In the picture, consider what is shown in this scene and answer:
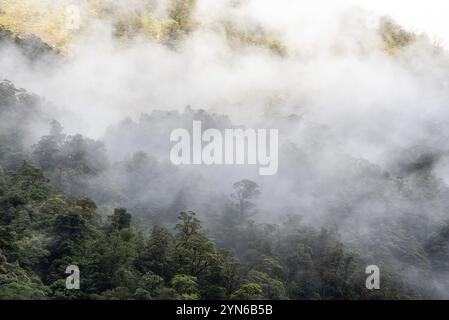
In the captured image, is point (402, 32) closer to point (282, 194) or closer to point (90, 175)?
point (282, 194)

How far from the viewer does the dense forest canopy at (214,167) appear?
38250 mm

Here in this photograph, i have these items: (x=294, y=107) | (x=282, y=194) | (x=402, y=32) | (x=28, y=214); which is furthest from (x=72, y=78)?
(x=402, y=32)

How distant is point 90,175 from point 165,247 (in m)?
22.1

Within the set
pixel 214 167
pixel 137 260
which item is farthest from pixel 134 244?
pixel 214 167

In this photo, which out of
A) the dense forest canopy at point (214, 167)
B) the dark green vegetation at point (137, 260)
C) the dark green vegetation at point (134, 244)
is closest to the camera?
the dark green vegetation at point (137, 260)

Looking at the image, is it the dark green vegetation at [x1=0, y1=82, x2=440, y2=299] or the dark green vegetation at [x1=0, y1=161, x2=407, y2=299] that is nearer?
the dark green vegetation at [x1=0, y1=161, x2=407, y2=299]

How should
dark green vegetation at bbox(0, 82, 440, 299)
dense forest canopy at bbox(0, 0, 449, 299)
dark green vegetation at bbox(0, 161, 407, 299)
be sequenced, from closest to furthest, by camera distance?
1. dark green vegetation at bbox(0, 161, 407, 299)
2. dark green vegetation at bbox(0, 82, 440, 299)
3. dense forest canopy at bbox(0, 0, 449, 299)

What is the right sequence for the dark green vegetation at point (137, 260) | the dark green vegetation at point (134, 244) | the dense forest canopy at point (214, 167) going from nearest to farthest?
1. the dark green vegetation at point (137, 260)
2. the dark green vegetation at point (134, 244)
3. the dense forest canopy at point (214, 167)

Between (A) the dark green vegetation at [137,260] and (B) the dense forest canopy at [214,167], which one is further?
(B) the dense forest canopy at [214,167]

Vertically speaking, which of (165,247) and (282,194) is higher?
(282,194)

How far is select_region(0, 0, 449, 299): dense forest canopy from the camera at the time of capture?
1506 inches

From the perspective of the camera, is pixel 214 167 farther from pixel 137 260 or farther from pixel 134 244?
pixel 137 260

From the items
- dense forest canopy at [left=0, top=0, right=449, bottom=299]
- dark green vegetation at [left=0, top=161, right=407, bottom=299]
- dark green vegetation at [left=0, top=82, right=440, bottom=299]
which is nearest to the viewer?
dark green vegetation at [left=0, top=161, right=407, bottom=299]

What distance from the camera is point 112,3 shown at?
117 m
